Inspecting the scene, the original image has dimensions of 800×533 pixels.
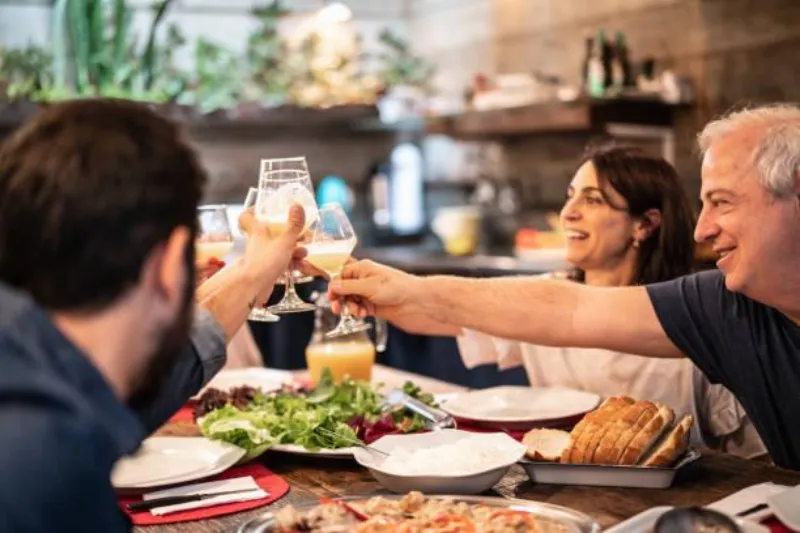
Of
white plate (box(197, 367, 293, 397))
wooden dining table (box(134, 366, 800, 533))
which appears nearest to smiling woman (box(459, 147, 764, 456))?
white plate (box(197, 367, 293, 397))

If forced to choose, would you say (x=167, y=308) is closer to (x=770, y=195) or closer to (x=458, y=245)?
(x=770, y=195)

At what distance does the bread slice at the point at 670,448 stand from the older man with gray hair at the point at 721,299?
37 centimetres

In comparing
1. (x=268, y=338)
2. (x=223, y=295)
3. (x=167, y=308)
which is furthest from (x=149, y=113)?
(x=268, y=338)

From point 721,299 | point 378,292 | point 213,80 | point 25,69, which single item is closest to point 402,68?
point 213,80

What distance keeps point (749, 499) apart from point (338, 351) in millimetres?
1374

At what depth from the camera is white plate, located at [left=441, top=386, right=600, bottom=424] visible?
2.40 m

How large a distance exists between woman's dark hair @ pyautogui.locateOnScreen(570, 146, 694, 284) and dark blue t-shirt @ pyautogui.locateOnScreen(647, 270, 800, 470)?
55cm

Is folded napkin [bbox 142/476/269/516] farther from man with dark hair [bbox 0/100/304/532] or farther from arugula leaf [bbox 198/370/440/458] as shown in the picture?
man with dark hair [bbox 0/100/304/532]

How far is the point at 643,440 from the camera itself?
1.96m

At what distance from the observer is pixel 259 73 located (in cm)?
710

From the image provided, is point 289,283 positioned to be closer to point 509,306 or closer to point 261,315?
point 261,315

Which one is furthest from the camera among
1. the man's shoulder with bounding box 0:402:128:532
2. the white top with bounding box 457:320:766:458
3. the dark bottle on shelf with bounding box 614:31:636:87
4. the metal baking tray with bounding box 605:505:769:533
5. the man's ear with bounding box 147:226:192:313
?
the dark bottle on shelf with bounding box 614:31:636:87

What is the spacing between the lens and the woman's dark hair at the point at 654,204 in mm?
3000

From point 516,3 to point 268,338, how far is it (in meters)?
3.29
